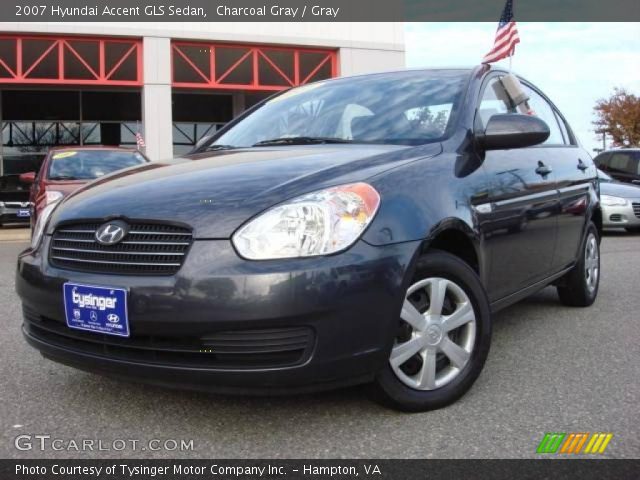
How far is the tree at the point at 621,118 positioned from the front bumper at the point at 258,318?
40309mm

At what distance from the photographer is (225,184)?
2.48 meters

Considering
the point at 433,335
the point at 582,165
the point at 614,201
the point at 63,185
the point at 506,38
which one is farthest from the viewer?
the point at 506,38

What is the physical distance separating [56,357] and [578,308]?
370 centimetres

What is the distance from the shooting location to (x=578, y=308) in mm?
4781

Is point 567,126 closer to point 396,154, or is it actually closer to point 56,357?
point 396,154

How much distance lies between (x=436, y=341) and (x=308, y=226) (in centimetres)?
77

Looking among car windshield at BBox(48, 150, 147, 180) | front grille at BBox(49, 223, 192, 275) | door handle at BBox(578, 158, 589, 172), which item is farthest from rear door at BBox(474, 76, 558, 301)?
car windshield at BBox(48, 150, 147, 180)

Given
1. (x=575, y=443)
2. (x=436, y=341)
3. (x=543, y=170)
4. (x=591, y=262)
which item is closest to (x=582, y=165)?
(x=591, y=262)

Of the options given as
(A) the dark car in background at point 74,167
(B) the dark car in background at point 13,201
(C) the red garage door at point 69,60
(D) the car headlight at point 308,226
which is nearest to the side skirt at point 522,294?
(D) the car headlight at point 308,226

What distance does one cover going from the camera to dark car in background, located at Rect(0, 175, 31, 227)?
45.7ft

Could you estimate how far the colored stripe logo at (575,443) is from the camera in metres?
2.30

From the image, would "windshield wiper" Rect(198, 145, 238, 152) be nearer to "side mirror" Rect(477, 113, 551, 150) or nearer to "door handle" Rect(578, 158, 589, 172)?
"side mirror" Rect(477, 113, 551, 150)
